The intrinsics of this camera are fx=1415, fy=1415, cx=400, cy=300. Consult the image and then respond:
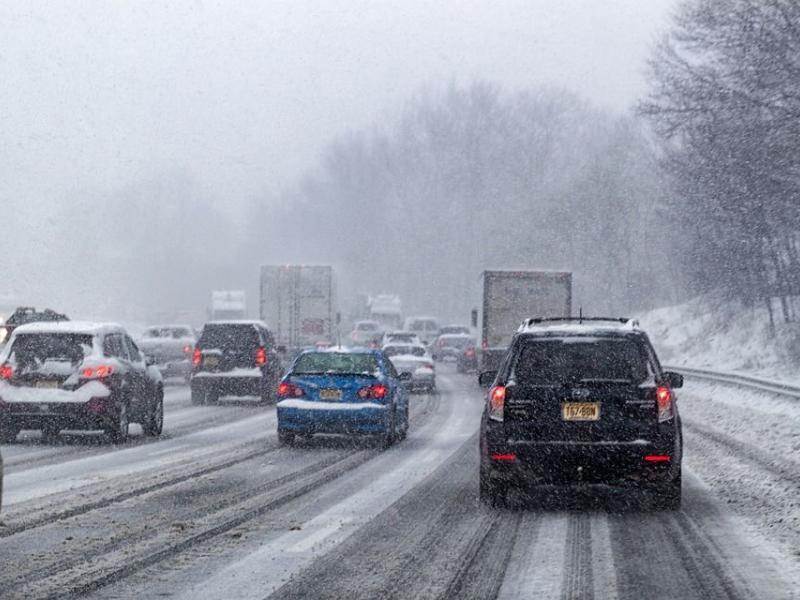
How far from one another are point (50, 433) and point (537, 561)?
1350 centimetres

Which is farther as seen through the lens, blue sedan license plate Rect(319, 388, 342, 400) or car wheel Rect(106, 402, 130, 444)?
blue sedan license plate Rect(319, 388, 342, 400)

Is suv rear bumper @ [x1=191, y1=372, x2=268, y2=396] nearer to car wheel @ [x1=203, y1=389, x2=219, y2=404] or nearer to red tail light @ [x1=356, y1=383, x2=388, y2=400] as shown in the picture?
car wheel @ [x1=203, y1=389, x2=219, y2=404]

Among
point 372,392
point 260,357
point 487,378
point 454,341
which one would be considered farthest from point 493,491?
point 454,341

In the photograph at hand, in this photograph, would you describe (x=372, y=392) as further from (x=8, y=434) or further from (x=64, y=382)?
(x=8, y=434)

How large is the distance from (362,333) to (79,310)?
59.8m

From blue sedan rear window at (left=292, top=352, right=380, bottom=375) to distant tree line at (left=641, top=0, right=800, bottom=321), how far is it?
15227 mm

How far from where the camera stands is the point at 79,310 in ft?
378

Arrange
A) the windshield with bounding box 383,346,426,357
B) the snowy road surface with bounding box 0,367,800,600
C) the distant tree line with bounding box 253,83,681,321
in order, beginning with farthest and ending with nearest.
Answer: the distant tree line with bounding box 253,83,681,321 < the windshield with bounding box 383,346,426,357 < the snowy road surface with bounding box 0,367,800,600

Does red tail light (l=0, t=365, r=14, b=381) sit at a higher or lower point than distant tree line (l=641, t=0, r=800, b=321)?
lower

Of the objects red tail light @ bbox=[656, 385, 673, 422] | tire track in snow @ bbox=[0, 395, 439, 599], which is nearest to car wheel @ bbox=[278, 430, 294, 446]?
tire track in snow @ bbox=[0, 395, 439, 599]

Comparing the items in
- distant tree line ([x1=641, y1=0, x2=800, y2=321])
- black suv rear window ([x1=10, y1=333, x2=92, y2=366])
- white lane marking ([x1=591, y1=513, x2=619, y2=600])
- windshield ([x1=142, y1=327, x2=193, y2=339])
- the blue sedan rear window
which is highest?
distant tree line ([x1=641, y1=0, x2=800, y2=321])

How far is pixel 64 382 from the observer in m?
19.2

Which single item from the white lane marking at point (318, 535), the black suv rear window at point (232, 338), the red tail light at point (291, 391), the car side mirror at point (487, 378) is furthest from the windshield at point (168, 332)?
the car side mirror at point (487, 378)

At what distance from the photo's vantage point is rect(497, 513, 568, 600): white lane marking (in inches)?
320
